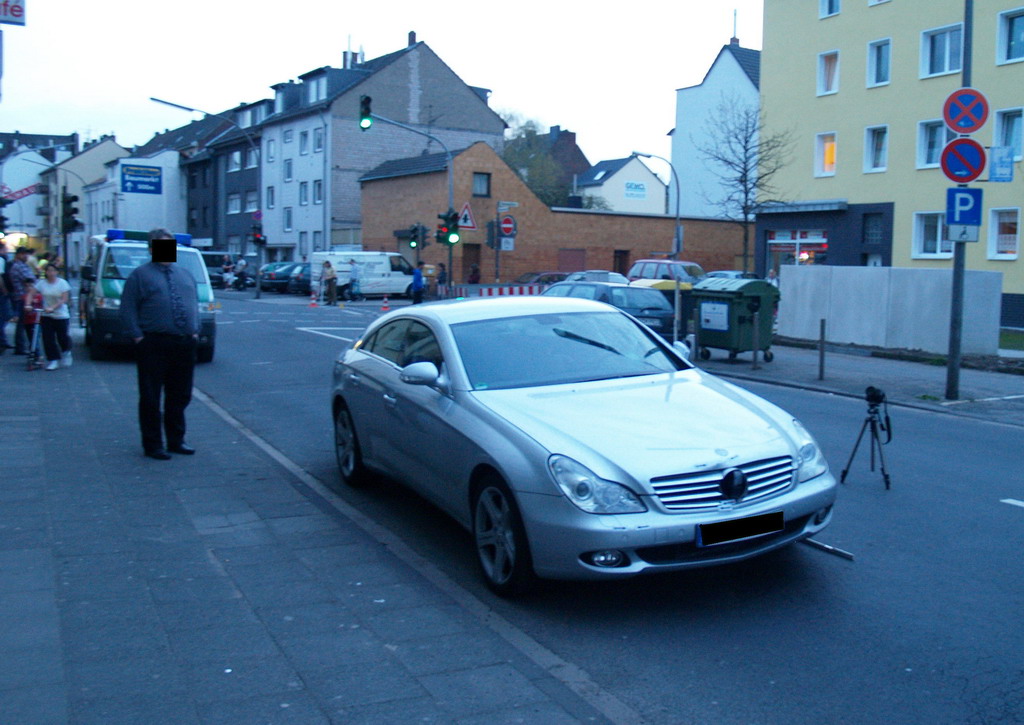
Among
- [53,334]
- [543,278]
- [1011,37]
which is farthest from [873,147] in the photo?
[53,334]

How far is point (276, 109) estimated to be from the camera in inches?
2584

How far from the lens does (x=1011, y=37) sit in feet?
103

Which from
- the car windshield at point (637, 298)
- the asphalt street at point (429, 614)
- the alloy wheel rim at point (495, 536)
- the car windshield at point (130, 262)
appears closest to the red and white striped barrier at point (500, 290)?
the car windshield at point (637, 298)

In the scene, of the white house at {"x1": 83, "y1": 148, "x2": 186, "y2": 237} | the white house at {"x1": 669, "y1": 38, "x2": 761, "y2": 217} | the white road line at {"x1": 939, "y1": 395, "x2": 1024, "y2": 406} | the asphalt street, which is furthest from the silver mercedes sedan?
the white house at {"x1": 83, "y1": 148, "x2": 186, "y2": 237}

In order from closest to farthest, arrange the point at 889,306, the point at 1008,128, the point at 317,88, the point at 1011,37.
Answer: the point at 889,306 → the point at 1011,37 → the point at 1008,128 → the point at 317,88

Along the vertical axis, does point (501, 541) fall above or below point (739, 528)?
below

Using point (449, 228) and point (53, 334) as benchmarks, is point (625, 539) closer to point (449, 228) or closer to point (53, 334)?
point (53, 334)

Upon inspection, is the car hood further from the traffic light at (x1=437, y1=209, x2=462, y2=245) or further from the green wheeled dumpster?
the traffic light at (x1=437, y1=209, x2=462, y2=245)

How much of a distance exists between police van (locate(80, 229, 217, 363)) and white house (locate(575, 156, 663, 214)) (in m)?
65.4

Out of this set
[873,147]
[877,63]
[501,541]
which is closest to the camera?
[501,541]

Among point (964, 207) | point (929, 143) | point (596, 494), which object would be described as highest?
point (929, 143)

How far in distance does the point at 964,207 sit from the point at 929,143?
23.4 meters

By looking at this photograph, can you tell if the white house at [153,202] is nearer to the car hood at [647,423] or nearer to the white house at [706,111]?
the white house at [706,111]

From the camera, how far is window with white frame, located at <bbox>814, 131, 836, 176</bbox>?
125 ft
